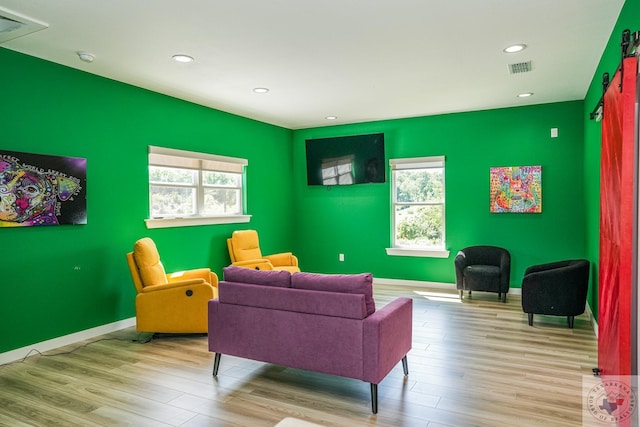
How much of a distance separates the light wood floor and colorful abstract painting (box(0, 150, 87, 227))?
4.18ft

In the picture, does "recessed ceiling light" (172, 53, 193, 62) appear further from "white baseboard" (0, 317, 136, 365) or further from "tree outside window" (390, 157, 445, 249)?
"tree outside window" (390, 157, 445, 249)

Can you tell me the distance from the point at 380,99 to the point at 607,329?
3.82 meters

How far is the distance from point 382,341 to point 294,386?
839 millimetres

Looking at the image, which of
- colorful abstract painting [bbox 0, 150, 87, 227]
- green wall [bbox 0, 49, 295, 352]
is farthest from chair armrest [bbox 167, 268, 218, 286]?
colorful abstract painting [bbox 0, 150, 87, 227]

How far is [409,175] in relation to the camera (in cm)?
698

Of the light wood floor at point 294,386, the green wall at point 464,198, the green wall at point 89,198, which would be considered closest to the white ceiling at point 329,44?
the green wall at point 89,198

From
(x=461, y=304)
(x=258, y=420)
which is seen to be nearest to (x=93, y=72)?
(x=258, y=420)

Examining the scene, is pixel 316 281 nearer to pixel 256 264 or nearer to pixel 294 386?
pixel 294 386

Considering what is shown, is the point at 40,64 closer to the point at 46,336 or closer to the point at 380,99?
the point at 46,336

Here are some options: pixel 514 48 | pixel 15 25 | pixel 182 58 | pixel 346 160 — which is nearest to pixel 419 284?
pixel 346 160

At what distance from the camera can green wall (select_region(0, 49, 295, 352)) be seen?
3777mm

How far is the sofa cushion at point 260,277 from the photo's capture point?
3082 mm

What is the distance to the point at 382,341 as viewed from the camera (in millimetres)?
2742

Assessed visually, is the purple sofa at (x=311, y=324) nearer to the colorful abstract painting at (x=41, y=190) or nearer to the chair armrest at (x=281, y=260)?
the colorful abstract painting at (x=41, y=190)
